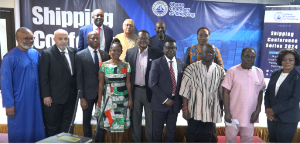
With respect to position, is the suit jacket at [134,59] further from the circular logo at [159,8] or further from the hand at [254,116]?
the circular logo at [159,8]

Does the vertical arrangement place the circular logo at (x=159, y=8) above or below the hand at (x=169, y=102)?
above

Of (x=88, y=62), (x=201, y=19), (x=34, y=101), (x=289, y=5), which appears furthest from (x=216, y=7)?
(x=34, y=101)

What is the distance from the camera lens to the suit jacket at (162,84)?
252 centimetres

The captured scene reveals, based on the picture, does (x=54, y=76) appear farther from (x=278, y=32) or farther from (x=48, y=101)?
(x=278, y=32)

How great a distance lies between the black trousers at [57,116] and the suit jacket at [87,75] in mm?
229

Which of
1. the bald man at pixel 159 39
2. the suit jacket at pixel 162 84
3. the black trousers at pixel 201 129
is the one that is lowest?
the black trousers at pixel 201 129

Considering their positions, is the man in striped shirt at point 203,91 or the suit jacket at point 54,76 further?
the suit jacket at point 54,76

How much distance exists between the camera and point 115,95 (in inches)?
105

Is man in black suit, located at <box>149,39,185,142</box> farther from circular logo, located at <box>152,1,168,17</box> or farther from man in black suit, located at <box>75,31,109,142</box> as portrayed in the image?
circular logo, located at <box>152,1,168,17</box>

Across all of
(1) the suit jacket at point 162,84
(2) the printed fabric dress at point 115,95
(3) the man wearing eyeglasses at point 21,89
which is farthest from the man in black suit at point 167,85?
(3) the man wearing eyeglasses at point 21,89

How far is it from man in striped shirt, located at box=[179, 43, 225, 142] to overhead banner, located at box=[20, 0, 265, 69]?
308cm

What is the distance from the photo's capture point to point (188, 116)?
252 cm

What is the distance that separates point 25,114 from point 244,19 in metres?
5.41

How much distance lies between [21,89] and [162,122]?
1.76 meters
